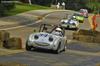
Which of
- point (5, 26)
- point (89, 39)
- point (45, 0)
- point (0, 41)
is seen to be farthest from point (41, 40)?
point (45, 0)

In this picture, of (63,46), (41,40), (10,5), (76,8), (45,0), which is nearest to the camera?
(41,40)

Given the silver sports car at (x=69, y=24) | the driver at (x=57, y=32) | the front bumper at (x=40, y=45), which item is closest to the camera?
the front bumper at (x=40, y=45)

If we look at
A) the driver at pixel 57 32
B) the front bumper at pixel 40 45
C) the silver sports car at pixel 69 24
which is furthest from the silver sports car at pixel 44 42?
the silver sports car at pixel 69 24

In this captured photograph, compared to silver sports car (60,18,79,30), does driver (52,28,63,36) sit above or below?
above

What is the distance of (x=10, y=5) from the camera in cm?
4997

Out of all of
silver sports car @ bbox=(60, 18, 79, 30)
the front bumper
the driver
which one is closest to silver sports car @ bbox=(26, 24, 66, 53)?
the front bumper

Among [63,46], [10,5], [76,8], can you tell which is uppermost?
[63,46]

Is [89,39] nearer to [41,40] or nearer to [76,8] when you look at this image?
[41,40]

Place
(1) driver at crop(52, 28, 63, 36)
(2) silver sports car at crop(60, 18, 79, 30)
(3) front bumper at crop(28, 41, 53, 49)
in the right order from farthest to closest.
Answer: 1. (2) silver sports car at crop(60, 18, 79, 30)
2. (1) driver at crop(52, 28, 63, 36)
3. (3) front bumper at crop(28, 41, 53, 49)

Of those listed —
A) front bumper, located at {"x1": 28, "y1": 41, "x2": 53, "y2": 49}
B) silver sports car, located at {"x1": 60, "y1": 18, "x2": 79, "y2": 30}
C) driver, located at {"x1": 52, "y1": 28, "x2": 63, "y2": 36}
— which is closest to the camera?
front bumper, located at {"x1": 28, "y1": 41, "x2": 53, "y2": 49}

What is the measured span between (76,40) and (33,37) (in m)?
11.1

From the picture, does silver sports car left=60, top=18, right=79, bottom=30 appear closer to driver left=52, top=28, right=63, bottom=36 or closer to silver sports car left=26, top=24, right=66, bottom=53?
driver left=52, top=28, right=63, bottom=36

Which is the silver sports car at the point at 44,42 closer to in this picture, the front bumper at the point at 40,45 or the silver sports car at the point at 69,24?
the front bumper at the point at 40,45

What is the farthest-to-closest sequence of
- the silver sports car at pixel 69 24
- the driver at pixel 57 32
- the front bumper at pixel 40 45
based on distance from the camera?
the silver sports car at pixel 69 24 < the driver at pixel 57 32 < the front bumper at pixel 40 45
